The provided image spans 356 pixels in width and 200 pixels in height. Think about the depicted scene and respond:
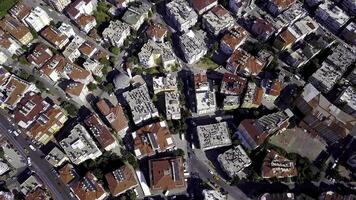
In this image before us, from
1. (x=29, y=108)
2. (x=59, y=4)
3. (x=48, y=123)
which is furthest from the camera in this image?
(x=59, y=4)

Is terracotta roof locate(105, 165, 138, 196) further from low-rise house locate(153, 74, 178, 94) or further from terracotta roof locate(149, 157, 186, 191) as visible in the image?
low-rise house locate(153, 74, 178, 94)

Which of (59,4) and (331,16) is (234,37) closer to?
(331,16)

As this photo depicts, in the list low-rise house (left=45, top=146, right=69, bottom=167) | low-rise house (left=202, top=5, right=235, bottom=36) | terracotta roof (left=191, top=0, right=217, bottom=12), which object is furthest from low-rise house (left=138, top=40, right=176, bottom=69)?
low-rise house (left=45, top=146, right=69, bottom=167)

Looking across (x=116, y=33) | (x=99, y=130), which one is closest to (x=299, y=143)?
(x=99, y=130)

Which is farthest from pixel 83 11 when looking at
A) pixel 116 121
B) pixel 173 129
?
pixel 173 129

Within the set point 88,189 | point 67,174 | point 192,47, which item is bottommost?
point 88,189

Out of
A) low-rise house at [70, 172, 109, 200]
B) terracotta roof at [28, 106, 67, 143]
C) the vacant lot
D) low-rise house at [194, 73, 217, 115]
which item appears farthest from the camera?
low-rise house at [194, 73, 217, 115]

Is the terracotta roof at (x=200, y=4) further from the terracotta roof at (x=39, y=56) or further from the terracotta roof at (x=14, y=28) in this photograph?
the terracotta roof at (x=14, y=28)
